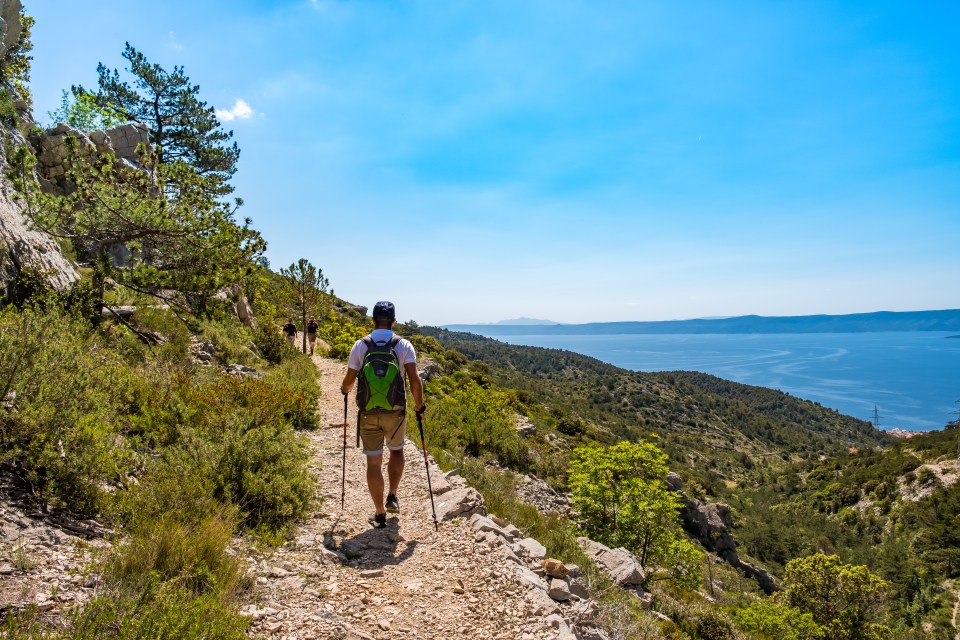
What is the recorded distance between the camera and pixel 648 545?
11461mm

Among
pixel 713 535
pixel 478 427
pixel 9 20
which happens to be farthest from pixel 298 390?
pixel 713 535

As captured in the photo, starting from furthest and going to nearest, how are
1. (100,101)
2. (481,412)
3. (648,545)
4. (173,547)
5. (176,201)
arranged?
(100,101), (481,412), (648,545), (176,201), (173,547)

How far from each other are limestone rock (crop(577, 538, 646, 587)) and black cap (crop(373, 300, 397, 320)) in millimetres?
4778

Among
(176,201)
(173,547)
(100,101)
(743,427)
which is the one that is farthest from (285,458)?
(743,427)

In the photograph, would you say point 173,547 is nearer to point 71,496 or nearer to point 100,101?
point 71,496

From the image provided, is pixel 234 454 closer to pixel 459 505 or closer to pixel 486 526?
pixel 459 505

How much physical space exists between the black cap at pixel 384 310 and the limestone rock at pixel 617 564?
4.78 meters

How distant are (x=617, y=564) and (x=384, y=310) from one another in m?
6.05

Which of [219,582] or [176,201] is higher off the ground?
[176,201]

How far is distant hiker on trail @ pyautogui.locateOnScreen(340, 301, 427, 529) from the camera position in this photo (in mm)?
4793

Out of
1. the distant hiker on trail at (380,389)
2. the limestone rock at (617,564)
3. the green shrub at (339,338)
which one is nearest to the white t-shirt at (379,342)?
the distant hiker on trail at (380,389)

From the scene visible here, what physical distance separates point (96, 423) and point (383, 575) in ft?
10.3

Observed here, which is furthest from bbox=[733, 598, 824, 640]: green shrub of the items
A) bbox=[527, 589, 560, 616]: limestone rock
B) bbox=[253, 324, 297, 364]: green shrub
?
bbox=[253, 324, 297, 364]: green shrub

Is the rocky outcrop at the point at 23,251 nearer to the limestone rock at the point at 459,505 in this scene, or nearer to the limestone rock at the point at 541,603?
the limestone rock at the point at 459,505
